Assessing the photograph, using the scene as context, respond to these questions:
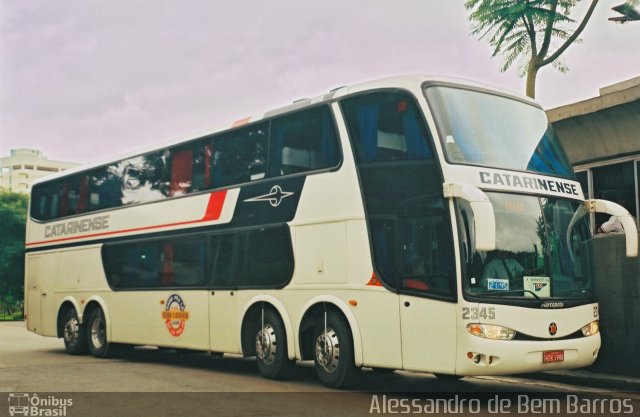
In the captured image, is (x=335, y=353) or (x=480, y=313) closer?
(x=480, y=313)

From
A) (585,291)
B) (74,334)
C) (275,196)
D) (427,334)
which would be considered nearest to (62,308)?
(74,334)

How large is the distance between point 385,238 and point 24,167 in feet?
496

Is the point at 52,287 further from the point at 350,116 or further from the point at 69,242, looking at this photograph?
the point at 350,116

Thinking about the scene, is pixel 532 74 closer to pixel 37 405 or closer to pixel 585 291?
pixel 585 291

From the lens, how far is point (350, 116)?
38.3ft

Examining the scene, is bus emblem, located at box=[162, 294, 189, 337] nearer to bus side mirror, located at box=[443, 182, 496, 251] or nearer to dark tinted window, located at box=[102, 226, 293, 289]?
dark tinted window, located at box=[102, 226, 293, 289]

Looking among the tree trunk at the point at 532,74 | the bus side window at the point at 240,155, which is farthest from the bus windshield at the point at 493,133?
the tree trunk at the point at 532,74

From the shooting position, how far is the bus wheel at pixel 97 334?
57.5ft

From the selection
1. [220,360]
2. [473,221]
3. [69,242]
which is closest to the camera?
[473,221]

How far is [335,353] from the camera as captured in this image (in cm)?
1141

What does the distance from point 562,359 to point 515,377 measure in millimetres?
3359

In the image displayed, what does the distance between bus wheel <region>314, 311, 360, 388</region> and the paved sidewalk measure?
11.5 ft

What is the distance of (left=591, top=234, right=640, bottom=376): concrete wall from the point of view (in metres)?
12.5

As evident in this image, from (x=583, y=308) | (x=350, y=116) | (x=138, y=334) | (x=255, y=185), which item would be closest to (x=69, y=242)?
(x=138, y=334)
